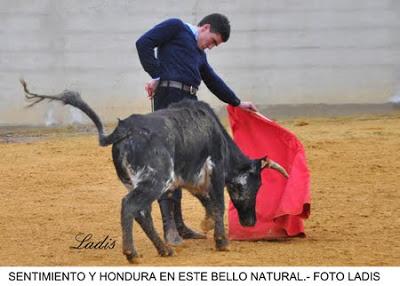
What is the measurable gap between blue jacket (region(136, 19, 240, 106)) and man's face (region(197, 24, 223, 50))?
6 centimetres

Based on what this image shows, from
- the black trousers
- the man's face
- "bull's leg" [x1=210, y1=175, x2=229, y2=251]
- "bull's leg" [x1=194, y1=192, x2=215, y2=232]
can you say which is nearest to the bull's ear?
"bull's leg" [x1=210, y1=175, x2=229, y2=251]

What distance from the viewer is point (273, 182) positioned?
8.59 metres

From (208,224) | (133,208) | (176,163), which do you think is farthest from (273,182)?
(133,208)

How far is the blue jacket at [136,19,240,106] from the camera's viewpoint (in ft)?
26.0

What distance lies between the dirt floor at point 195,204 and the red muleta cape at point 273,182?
21cm

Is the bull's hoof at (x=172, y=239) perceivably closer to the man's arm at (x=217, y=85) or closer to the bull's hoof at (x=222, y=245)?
the bull's hoof at (x=222, y=245)

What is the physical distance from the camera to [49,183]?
37.1 feet

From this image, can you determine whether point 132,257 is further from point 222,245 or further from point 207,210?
point 207,210

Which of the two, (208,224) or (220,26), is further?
(208,224)

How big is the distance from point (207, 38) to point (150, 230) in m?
1.70

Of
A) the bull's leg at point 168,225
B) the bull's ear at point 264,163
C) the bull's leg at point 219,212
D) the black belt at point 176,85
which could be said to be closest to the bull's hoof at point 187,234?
the bull's leg at point 168,225

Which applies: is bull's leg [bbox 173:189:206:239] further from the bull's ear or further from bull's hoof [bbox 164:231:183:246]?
the bull's ear

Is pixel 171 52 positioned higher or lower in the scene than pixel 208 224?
higher
